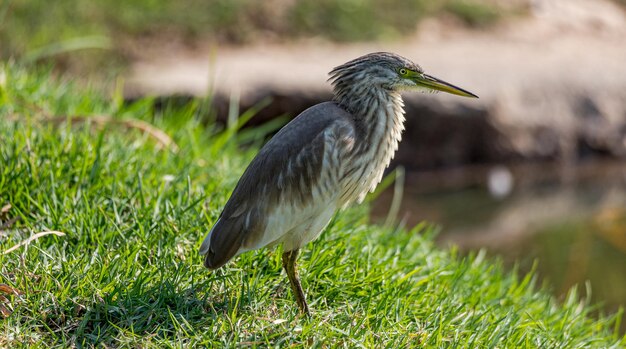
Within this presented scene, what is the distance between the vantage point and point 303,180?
3.74 metres

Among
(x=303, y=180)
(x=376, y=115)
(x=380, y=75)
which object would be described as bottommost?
(x=303, y=180)

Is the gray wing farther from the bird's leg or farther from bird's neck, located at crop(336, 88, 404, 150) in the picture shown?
the bird's leg

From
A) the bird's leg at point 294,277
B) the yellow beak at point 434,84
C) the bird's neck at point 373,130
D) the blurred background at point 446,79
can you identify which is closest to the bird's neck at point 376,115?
the bird's neck at point 373,130

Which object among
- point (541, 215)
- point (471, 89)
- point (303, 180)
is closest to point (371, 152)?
point (303, 180)

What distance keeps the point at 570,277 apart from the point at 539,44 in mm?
4992

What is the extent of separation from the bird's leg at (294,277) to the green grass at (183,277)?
55 millimetres

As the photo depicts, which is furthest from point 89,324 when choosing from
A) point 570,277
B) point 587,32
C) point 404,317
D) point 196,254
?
point 587,32

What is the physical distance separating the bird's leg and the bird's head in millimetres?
748

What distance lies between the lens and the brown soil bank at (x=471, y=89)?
934 cm

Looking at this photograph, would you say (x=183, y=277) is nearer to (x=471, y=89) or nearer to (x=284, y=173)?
(x=284, y=173)

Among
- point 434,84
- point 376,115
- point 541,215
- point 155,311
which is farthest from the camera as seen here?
point 541,215

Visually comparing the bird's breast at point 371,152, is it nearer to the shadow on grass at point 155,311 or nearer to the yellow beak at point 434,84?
the yellow beak at point 434,84

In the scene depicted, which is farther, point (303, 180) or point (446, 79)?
point (446, 79)

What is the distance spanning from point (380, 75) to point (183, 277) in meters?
1.20
